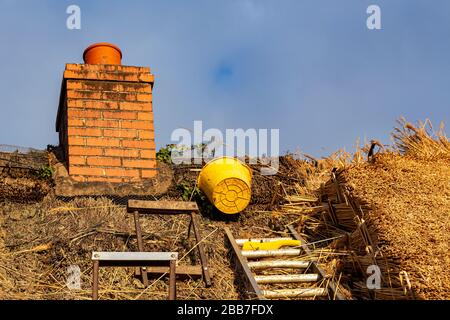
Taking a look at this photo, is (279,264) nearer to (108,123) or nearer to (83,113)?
(108,123)

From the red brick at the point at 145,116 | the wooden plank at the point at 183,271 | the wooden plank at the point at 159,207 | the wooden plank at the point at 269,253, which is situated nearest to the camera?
the wooden plank at the point at 183,271

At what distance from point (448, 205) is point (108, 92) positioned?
12.7 feet

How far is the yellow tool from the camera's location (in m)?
5.98

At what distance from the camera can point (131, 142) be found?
697 centimetres

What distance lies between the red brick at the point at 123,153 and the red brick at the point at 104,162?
6cm

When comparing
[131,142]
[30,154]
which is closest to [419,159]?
[131,142]

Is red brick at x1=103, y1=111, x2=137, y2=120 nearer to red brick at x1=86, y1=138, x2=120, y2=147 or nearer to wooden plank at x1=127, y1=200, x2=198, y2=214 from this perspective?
red brick at x1=86, y1=138, x2=120, y2=147

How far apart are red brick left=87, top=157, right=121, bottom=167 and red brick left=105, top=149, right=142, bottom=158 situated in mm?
59

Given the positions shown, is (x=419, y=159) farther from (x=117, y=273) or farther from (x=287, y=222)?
(x=117, y=273)

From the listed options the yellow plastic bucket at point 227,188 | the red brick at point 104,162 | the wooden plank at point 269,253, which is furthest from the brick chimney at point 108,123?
the wooden plank at point 269,253

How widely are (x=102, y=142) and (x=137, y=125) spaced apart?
442mm

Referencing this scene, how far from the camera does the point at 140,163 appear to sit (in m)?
6.92

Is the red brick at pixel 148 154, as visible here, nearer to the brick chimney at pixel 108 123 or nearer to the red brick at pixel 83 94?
the brick chimney at pixel 108 123

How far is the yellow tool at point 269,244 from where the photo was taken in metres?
5.98
